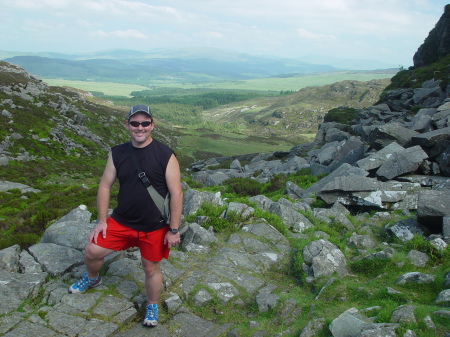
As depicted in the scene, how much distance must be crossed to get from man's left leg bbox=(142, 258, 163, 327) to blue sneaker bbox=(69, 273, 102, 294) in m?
1.20

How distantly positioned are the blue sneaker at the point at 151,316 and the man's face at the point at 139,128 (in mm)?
3000

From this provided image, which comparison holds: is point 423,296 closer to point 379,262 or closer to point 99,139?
point 379,262

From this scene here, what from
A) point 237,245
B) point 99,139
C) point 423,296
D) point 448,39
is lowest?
point 99,139

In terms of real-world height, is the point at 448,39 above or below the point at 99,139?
above

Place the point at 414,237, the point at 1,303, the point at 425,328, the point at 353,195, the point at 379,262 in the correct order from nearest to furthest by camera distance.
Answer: the point at 425,328 → the point at 1,303 → the point at 379,262 → the point at 414,237 → the point at 353,195

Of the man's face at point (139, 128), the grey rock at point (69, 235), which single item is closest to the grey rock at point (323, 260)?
the man's face at point (139, 128)

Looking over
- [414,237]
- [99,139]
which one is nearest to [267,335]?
[414,237]

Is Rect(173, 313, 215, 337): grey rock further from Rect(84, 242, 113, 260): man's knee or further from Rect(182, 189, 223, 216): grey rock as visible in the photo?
Rect(182, 189, 223, 216): grey rock

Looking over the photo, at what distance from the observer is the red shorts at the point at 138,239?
605 centimetres

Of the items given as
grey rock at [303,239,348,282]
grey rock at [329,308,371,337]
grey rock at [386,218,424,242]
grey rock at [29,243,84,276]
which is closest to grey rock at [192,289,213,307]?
grey rock at [303,239,348,282]

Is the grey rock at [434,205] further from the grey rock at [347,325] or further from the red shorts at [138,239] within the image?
the red shorts at [138,239]

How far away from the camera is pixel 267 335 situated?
5.76 metres

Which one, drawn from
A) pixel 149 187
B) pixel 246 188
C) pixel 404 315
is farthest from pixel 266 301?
pixel 246 188

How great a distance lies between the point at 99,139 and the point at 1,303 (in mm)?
70536
